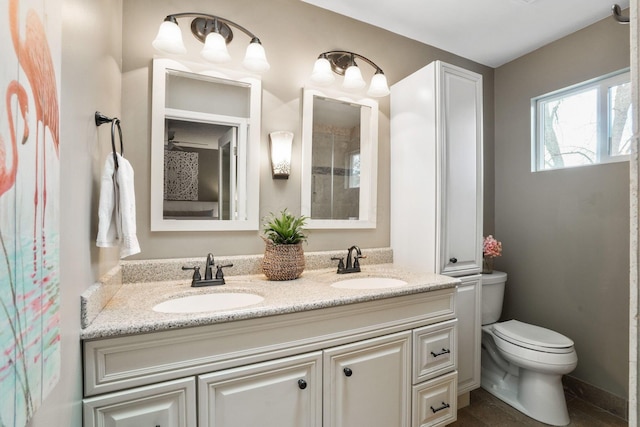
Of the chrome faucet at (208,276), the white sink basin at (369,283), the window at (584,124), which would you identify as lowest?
the white sink basin at (369,283)

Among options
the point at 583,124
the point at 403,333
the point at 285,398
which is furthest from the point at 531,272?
the point at 285,398

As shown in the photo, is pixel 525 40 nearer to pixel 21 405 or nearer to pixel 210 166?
pixel 210 166

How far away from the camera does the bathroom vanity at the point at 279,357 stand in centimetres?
91

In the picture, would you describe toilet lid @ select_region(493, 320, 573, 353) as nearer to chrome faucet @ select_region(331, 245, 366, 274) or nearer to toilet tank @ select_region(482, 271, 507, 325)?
toilet tank @ select_region(482, 271, 507, 325)

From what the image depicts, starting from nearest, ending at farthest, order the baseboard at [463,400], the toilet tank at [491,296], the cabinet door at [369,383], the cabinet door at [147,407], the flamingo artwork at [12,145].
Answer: the flamingo artwork at [12,145], the cabinet door at [147,407], the cabinet door at [369,383], the baseboard at [463,400], the toilet tank at [491,296]

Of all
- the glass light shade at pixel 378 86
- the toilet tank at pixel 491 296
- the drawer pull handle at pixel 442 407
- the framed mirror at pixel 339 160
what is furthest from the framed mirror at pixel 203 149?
the toilet tank at pixel 491 296

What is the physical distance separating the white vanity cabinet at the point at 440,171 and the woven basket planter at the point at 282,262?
0.81m

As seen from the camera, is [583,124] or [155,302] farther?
[583,124]

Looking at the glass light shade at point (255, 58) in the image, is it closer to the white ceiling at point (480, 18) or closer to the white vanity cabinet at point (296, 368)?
the white ceiling at point (480, 18)

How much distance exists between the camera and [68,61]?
0.76m

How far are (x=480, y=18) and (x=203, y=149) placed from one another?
1.97 m

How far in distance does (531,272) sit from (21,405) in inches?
109

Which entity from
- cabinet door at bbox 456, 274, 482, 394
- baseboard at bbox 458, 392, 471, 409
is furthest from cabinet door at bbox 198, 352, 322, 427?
baseboard at bbox 458, 392, 471, 409

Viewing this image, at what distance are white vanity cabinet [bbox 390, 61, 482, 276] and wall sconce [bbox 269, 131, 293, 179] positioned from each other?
0.79 m
